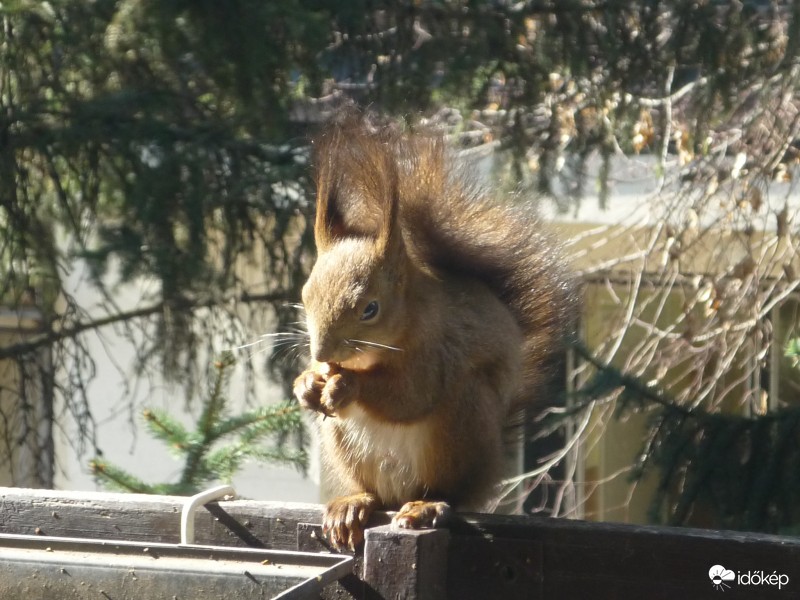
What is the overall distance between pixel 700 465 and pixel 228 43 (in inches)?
47.5

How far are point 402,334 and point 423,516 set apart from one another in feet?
1.00

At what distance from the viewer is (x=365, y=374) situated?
1.51 metres

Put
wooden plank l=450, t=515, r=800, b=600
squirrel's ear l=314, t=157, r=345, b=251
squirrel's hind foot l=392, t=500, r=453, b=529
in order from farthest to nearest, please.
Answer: squirrel's ear l=314, t=157, r=345, b=251
squirrel's hind foot l=392, t=500, r=453, b=529
wooden plank l=450, t=515, r=800, b=600

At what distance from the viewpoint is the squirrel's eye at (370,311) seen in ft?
4.78

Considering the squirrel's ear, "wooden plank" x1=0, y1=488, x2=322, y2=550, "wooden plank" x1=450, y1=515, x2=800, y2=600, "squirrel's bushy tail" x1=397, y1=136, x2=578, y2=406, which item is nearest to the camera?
"wooden plank" x1=450, y1=515, x2=800, y2=600

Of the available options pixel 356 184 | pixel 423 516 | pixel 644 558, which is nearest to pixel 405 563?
pixel 423 516

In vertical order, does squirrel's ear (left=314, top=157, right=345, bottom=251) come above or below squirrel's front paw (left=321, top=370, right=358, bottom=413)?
above

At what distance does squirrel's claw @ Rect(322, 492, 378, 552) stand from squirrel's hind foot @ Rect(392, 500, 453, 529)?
0.05m

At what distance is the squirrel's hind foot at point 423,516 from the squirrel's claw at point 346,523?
5 centimetres

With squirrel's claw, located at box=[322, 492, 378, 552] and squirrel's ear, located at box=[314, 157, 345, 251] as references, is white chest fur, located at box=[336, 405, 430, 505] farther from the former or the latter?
squirrel's ear, located at box=[314, 157, 345, 251]

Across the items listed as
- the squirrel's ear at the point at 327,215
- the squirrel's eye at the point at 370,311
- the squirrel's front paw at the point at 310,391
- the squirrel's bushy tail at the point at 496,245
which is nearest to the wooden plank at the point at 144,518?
the squirrel's front paw at the point at 310,391

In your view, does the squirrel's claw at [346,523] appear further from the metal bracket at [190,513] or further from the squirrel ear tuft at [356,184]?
the squirrel ear tuft at [356,184]

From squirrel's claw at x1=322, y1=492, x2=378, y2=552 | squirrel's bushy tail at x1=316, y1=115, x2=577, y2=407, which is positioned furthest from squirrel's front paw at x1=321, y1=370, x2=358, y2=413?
squirrel's bushy tail at x1=316, y1=115, x2=577, y2=407

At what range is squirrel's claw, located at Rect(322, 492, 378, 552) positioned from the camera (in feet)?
4.34
